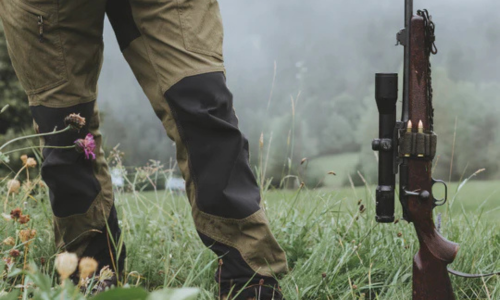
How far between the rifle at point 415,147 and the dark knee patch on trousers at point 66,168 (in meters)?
0.92

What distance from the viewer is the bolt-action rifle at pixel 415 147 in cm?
183

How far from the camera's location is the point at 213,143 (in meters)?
1.77

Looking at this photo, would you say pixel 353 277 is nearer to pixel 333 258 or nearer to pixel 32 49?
pixel 333 258

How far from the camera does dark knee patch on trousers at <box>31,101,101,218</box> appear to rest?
2000 millimetres

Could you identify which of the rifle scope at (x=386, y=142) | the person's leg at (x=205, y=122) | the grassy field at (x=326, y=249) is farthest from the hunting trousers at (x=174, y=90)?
the rifle scope at (x=386, y=142)

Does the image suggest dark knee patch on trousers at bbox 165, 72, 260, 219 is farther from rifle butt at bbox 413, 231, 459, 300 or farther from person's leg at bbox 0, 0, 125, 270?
rifle butt at bbox 413, 231, 459, 300

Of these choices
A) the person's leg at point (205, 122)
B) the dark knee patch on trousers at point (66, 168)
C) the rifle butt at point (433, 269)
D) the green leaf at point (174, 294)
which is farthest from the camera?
the dark knee patch on trousers at point (66, 168)

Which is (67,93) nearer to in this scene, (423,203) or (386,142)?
(386,142)

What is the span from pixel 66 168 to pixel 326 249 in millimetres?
891

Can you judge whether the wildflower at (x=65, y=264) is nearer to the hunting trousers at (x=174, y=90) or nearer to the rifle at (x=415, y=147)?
the hunting trousers at (x=174, y=90)

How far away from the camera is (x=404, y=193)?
190cm

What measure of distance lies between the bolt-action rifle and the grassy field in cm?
16

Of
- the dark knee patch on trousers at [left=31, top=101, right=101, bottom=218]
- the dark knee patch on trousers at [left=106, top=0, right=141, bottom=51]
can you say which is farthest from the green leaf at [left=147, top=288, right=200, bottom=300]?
the dark knee patch on trousers at [left=31, top=101, right=101, bottom=218]

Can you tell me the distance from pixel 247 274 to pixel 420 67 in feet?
2.50
